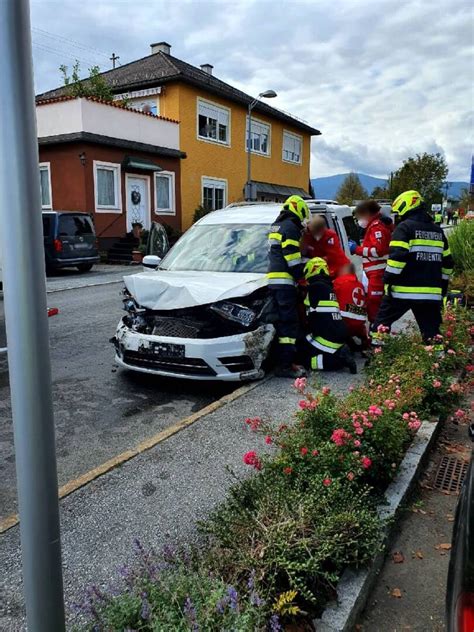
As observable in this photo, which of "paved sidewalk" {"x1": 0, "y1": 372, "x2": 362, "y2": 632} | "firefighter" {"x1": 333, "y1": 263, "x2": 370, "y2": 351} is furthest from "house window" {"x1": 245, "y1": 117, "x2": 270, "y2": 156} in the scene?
"paved sidewalk" {"x1": 0, "y1": 372, "x2": 362, "y2": 632}

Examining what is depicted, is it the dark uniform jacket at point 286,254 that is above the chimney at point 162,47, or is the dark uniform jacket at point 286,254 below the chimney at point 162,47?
below

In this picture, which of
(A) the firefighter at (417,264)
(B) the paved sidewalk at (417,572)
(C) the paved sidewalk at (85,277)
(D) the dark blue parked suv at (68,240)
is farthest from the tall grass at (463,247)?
(D) the dark blue parked suv at (68,240)

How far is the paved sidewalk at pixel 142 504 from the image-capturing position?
Result: 2607 millimetres

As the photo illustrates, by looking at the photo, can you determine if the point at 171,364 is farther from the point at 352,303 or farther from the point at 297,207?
the point at 352,303

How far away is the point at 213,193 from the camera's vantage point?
27266mm

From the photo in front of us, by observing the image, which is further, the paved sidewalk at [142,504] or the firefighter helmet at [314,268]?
the firefighter helmet at [314,268]

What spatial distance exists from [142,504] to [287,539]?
A: 3.61ft

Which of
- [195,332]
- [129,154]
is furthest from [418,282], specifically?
[129,154]

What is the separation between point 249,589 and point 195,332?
3224 millimetres

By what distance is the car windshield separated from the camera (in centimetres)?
618

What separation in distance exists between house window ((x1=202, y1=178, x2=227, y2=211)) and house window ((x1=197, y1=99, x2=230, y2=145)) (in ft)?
6.42

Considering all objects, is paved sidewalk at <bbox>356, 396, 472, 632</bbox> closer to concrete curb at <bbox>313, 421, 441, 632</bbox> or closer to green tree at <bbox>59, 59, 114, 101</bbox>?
concrete curb at <bbox>313, 421, 441, 632</bbox>

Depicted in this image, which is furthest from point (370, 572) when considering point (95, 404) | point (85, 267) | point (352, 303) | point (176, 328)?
point (85, 267)

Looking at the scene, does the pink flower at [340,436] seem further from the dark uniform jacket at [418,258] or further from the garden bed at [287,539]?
the dark uniform jacket at [418,258]
